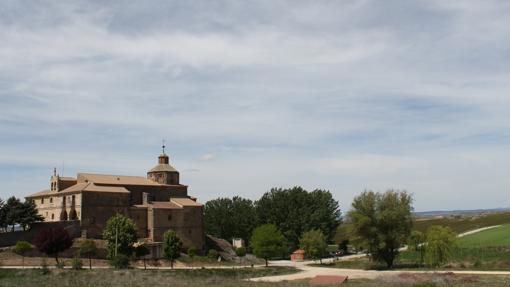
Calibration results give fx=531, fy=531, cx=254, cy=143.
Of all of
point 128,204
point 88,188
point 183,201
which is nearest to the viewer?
point 88,188

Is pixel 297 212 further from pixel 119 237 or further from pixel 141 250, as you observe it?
pixel 119 237

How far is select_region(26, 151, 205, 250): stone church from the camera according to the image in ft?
230

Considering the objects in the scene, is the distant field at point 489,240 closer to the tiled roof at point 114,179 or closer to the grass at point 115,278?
the grass at point 115,278

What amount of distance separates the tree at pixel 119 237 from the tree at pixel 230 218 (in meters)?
30.4

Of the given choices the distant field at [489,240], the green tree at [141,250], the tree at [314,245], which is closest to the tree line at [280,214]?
the tree at [314,245]

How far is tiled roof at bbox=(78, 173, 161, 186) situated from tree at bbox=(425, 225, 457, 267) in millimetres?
40816

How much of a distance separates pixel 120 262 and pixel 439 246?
114 feet

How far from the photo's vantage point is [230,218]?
92875 millimetres

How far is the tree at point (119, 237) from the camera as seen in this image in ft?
204

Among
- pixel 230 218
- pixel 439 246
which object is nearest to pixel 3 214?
pixel 230 218

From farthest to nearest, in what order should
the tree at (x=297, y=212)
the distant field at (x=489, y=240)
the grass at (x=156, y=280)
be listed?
the tree at (x=297, y=212), the distant field at (x=489, y=240), the grass at (x=156, y=280)

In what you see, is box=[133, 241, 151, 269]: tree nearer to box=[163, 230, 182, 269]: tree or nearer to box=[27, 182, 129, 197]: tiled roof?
box=[163, 230, 182, 269]: tree

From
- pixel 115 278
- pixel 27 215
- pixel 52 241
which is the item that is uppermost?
pixel 27 215

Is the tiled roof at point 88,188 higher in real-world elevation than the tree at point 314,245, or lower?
higher
